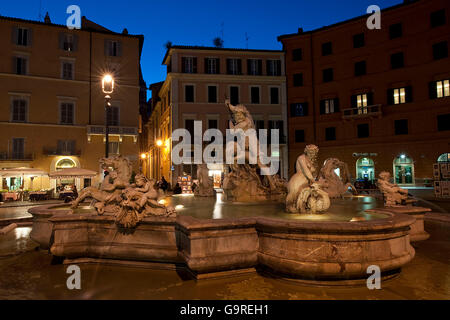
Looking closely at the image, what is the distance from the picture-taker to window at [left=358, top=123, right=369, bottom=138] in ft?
95.2

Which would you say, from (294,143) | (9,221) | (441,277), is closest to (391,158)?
(294,143)

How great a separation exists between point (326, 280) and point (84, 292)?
314cm

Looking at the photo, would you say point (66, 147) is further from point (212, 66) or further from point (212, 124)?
point (212, 66)

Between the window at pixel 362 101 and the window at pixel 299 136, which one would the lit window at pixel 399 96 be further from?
the window at pixel 299 136

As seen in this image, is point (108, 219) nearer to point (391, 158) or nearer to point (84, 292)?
point (84, 292)

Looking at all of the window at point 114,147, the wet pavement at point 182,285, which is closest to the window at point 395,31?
the window at point 114,147

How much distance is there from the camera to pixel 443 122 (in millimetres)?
25516

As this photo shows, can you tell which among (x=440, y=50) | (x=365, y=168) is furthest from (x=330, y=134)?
(x=440, y=50)

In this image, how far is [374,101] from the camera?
2880cm

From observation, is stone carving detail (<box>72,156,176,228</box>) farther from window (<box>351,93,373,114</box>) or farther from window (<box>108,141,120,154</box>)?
window (<box>351,93,373,114</box>)

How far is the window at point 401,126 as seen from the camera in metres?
27.3

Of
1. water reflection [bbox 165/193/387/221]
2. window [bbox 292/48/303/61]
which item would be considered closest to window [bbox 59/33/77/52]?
window [bbox 292/48/303/61]

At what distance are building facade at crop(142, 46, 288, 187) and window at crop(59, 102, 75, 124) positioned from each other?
8865mm

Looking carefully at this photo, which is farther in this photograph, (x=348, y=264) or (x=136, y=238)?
(x=136, y=238)
